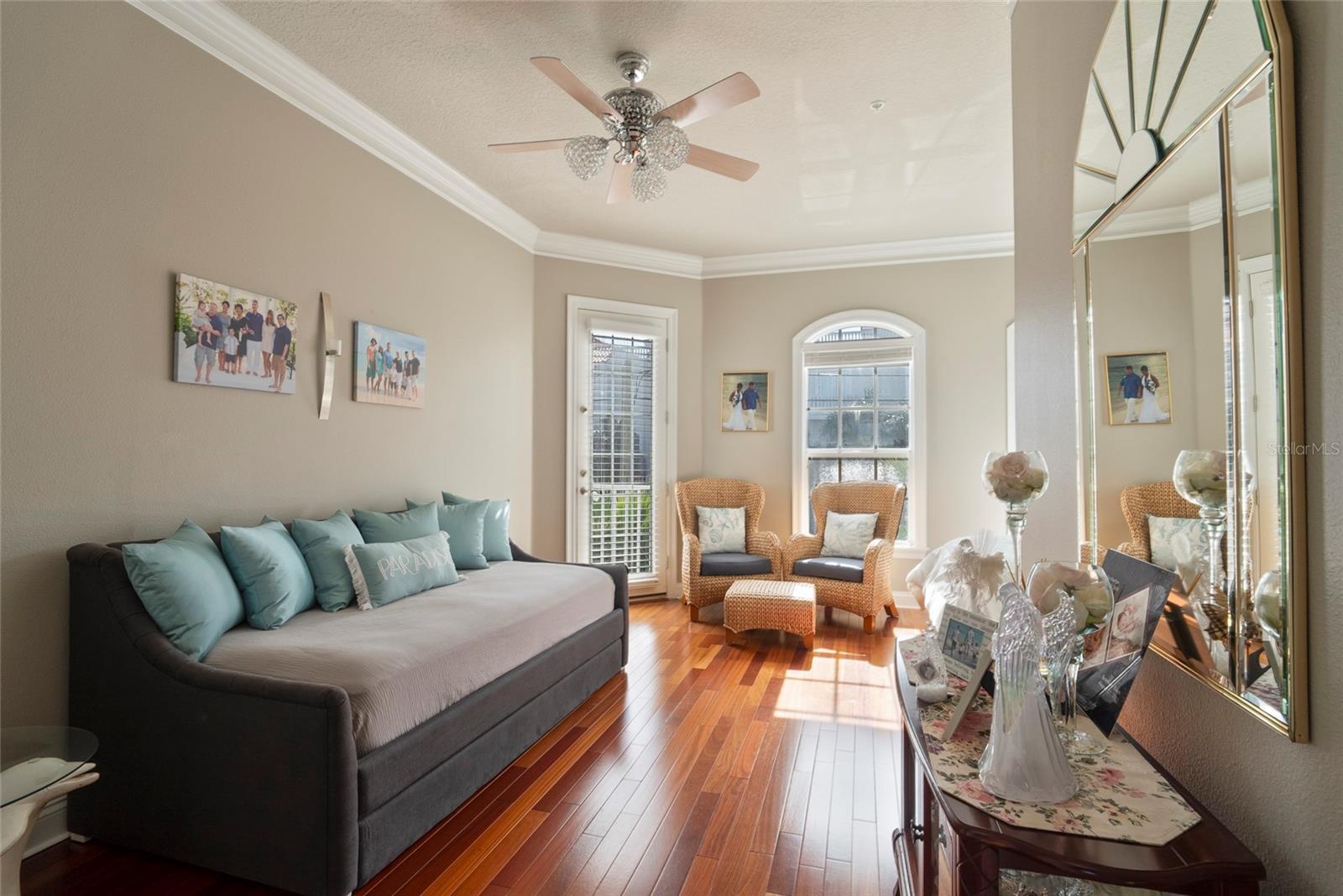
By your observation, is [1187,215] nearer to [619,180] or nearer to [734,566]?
[619,180]

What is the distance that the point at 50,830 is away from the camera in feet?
6.81

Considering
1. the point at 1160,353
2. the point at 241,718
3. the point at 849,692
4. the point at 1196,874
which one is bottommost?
the point at 849,692

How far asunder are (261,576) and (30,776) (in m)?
0.98

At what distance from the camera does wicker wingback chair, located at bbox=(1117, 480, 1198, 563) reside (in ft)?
4.00

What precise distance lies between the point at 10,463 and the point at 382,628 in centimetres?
123

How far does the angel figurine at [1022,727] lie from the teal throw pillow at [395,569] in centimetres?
241

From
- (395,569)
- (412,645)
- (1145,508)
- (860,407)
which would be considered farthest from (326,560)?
(860,407)

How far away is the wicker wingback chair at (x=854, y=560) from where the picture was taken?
15.3 ft

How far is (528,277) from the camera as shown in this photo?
5.26 meters

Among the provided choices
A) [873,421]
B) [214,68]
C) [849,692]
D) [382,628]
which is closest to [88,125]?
[214,68]

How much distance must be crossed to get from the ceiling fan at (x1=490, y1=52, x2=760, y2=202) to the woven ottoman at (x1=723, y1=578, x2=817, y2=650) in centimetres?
253

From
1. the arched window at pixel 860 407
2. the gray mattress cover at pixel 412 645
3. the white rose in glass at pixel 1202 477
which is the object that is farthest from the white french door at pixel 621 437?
the white rose in glass at pixel 1202 477

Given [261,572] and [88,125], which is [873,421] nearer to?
[261,572]

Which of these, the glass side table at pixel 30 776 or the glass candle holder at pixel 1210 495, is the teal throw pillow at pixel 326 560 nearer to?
the glass side table at pixel 30 776
